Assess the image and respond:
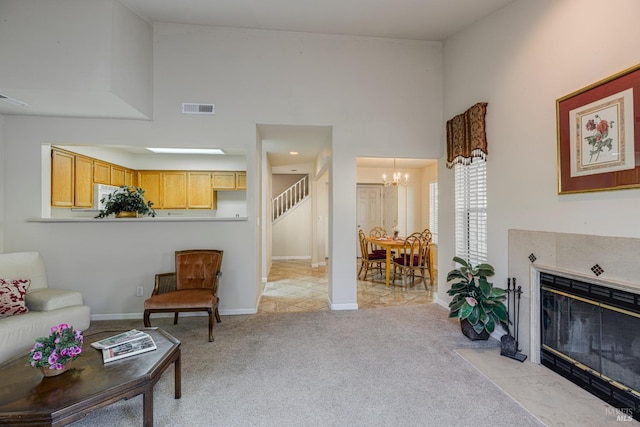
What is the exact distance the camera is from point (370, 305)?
4227 mm

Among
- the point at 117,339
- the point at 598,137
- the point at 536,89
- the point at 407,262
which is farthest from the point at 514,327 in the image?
the point at 117,339

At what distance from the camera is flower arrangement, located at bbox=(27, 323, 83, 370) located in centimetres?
164

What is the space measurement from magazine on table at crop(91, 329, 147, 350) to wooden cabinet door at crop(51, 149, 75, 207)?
9.27 feet

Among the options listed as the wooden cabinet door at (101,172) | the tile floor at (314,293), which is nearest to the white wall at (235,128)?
the tile floor at (314,293)

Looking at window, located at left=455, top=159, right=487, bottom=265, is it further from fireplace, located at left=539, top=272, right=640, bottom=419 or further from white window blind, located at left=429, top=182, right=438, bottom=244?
white window blind, located at left=429, top=182, right=438, bottom=244

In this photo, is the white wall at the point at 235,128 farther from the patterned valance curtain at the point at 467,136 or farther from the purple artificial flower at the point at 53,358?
the purple artificial flower at the point at 53,358

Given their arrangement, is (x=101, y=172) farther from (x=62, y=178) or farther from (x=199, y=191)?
(x=199, y=191)

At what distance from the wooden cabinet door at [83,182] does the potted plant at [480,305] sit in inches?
204

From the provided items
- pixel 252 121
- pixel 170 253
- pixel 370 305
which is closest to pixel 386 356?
pixel 370 305

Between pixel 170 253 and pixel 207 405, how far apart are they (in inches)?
86.8

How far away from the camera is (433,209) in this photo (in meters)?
7.39

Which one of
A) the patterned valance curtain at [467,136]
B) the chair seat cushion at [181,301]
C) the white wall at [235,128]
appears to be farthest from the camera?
the white wall at [235,128]

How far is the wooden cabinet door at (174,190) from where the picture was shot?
580 cm

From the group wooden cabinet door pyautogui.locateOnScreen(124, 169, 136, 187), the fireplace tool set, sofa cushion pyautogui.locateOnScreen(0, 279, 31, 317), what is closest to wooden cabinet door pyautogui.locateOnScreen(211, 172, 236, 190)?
wooden cabinet door pyautogui.locateOnScreen(124, 169, 136, 187)
